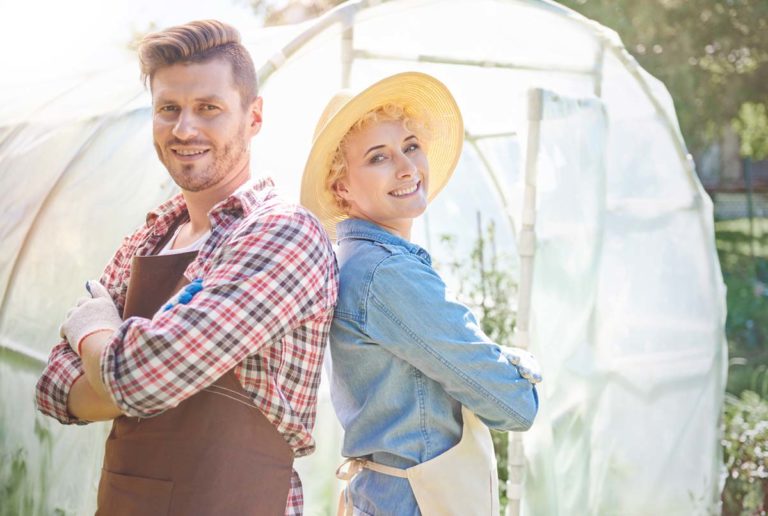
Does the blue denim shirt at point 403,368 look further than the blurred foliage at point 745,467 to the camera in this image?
No

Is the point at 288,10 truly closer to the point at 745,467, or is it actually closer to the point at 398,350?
the point at 745,467

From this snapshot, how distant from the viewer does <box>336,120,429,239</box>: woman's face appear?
2.32 metres

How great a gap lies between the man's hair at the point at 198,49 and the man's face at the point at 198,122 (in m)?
0.02

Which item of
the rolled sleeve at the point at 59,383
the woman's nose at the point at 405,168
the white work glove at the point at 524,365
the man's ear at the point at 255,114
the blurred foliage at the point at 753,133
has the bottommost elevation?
the rolled sleeve at the point at 59,383

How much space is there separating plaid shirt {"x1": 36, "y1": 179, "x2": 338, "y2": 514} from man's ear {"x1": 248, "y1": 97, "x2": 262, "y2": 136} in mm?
158

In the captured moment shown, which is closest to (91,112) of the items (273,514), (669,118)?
(669,118)

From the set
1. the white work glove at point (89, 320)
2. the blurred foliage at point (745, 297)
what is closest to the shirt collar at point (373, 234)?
the white work glove at point (89, 320)

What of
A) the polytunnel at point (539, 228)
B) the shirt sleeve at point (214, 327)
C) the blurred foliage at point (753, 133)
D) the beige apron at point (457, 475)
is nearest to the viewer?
the shirt sleeve at point (214, 327)

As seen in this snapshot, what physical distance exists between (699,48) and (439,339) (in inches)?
382

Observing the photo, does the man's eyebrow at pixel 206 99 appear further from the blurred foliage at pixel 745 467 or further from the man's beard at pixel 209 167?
the blurred foliage at pixel 745 467

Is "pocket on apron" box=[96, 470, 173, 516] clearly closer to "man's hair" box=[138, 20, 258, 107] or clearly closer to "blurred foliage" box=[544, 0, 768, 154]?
"man's hair" box=[138, 20, 258, 107]

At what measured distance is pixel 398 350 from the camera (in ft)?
7.01

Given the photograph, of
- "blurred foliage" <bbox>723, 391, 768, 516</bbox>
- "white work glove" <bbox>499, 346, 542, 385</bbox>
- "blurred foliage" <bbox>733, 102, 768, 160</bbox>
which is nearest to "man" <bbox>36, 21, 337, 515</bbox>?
"white work glove" <bbox>499, 346, 542, 385</bbox>

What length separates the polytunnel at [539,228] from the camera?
3680 mm
